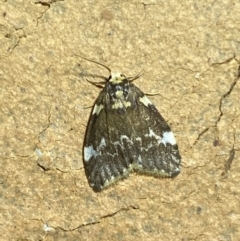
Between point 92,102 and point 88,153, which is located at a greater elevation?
point 92,102

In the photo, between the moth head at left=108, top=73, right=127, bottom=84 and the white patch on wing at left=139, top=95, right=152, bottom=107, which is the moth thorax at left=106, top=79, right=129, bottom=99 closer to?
the moth head at left=108, top=73, right=127, bottom=84

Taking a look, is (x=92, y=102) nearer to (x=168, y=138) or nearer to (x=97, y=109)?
(x=97, y=109)

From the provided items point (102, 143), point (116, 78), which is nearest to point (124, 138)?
point (102, 143)

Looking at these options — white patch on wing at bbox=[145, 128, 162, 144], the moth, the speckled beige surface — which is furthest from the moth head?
white patch on wing at bbox=[145, 128, 162, 144]

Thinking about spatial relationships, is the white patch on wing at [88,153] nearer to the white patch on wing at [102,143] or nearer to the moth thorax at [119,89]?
the white patch on wing at [102,143]

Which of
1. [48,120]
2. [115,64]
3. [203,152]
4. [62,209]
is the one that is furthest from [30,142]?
[203,152]

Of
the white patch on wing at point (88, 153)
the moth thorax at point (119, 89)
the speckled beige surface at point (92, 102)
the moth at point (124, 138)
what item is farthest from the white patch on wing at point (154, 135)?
the white patch on wing at point (88, 153)

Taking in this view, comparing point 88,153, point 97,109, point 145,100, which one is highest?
point 145,100

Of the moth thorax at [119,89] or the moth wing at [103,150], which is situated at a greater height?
the moth thorax at [119,89]
